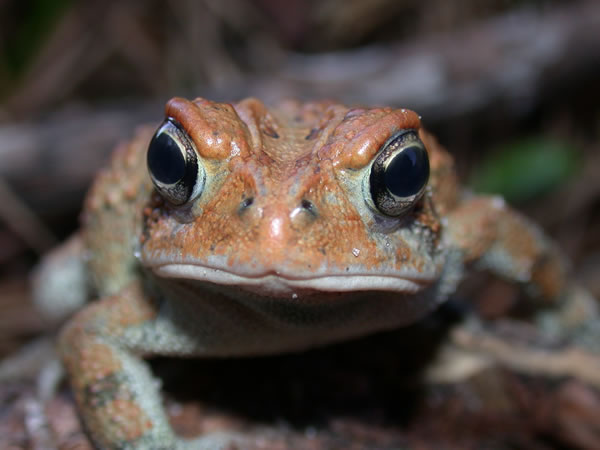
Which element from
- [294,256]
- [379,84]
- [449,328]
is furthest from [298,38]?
[294,256]

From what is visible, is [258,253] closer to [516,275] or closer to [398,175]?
[398,175]

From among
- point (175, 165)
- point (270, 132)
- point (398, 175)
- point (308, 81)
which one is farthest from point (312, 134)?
point (308, 81)

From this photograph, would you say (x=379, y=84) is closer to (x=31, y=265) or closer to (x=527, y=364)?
(x=527, y=364)

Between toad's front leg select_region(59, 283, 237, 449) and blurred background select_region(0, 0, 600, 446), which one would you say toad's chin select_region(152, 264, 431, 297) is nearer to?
toad's front leg select_region(59, 283, 237, 449)

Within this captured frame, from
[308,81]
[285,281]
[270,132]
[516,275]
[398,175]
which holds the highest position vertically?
[308,81]

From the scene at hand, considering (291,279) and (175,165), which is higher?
(175,165)

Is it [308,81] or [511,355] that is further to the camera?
[308,81]

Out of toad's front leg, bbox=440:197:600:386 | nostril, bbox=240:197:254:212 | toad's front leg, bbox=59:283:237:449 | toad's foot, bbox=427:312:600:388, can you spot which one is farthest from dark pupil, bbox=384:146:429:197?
toad's foot, bbox=427:312:600:388

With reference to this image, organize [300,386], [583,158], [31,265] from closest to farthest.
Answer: [300,386] → [31,265] → [583,158]
